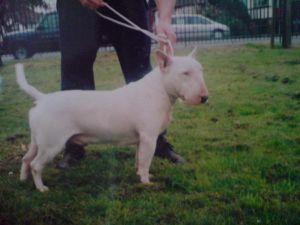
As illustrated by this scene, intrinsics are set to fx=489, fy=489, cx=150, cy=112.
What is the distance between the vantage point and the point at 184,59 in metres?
2.95

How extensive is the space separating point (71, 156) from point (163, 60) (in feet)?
3.77

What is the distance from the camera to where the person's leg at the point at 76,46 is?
3.47 meters

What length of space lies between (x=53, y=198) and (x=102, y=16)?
4.26 ft

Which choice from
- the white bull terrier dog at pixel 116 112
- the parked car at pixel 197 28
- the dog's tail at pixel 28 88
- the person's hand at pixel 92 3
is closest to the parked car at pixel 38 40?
the person's hand at pixel 92 3

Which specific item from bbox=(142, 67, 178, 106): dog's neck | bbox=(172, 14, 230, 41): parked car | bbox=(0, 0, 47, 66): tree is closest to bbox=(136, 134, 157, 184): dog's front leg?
bbox=(142, 67, 178, 106): dog's neck

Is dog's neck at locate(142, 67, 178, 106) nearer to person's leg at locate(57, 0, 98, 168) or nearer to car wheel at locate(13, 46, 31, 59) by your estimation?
person's leg at locate(57, 0, 98, 168)

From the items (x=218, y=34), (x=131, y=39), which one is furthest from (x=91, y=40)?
(x=218, y=34)

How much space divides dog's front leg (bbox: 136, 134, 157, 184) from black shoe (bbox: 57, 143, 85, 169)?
67cm

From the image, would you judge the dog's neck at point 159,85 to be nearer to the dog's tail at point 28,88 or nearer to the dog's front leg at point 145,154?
the dog's front leg at point 145,154

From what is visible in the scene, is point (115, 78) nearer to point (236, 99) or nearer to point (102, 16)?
point (236, 99)

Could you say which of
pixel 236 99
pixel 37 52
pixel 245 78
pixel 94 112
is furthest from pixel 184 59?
pixel 37 52

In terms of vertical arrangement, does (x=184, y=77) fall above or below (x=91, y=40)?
below

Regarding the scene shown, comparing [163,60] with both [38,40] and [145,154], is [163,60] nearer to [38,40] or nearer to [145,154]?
[145,154]

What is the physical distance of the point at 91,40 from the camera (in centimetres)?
353
